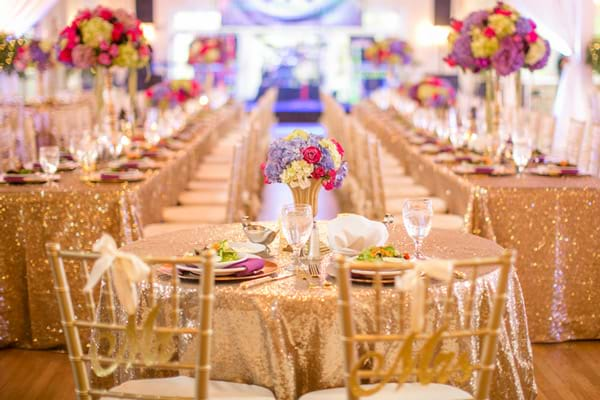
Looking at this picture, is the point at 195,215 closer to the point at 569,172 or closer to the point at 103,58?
the point at 103,58

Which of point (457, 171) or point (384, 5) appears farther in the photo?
point (384, 5)

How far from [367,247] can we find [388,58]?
10099mm

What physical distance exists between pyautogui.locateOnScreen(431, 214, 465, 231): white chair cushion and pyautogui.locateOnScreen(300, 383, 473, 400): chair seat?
98.5 inches

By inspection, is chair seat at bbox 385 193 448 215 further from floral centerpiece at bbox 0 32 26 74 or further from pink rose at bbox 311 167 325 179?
pink rose at bbox 311 167 325 179

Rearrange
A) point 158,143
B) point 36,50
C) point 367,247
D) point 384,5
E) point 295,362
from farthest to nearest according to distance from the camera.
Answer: point 384,5
point 36,50
point 158,143
point 367,247
point 295,362

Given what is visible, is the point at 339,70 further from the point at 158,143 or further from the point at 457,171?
the point at 457,171

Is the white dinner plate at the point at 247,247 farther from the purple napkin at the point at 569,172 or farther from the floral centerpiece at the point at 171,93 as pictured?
the floral centerpiece at the point at 171,93

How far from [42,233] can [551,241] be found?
2438 millimetres

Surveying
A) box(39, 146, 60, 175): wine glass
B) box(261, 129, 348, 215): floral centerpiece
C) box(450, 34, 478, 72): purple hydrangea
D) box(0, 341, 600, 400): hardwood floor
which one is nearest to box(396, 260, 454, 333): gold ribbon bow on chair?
box(261, 129, 348, 215): floral centerpiece

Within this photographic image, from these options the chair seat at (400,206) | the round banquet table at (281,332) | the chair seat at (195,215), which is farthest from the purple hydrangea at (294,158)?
the chair seat at (400,206)

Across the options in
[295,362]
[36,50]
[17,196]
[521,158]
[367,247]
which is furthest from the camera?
[36,50]

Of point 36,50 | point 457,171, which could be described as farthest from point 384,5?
point 457,171

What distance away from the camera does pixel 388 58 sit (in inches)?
500

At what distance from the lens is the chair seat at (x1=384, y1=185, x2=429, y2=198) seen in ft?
19.9
